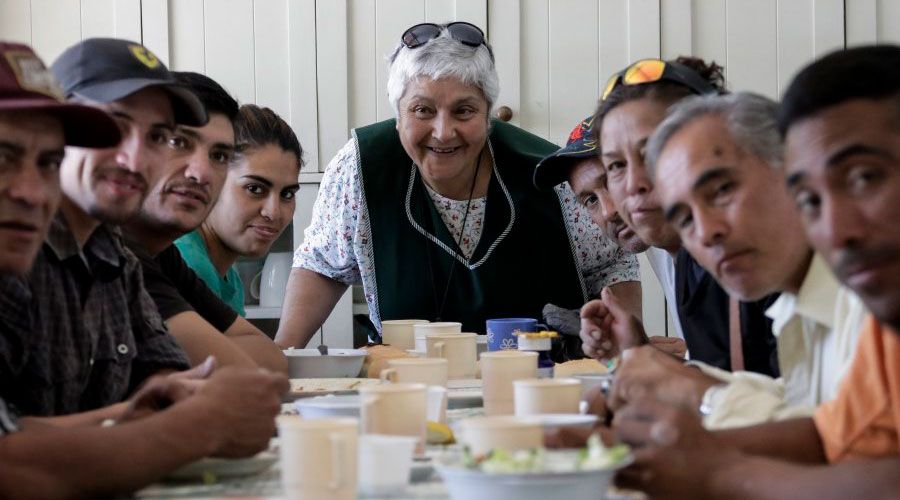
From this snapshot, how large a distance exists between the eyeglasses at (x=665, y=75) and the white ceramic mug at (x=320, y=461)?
1.31m

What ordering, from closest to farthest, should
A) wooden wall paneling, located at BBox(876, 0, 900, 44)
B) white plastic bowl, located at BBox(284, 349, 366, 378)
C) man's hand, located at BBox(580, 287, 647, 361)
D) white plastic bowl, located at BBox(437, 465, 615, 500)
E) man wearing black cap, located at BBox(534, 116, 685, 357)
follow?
1. white plastic bowl, located at BBox(437, 465, 615, 500)
2. man's hand, located at BBox(580, 287, 647, 361)
3. white plastic bowl, located at BBox(284, 349, 366, 378)
4. man wearing black cap, located at BBox(534, 116, 685, 357)
5. wooden wall paneling, located at BBox(876, 0, 900, 44)

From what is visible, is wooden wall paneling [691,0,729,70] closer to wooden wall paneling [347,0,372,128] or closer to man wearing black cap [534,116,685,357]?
wooden wall paneling [347,0,372,128]

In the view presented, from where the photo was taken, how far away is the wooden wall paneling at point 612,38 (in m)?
4.23

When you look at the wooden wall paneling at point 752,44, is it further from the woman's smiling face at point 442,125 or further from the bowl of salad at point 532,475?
the bowl of salad at point 532,475

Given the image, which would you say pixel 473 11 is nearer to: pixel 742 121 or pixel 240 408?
pixel 742 121

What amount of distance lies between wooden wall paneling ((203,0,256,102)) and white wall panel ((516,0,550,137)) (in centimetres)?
92

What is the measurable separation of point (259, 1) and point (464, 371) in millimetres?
2376

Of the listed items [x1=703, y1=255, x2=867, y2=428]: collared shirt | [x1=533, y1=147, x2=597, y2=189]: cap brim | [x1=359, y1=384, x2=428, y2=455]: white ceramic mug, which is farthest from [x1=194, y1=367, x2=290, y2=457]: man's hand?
[x1=533, y1=147, x2=597, y2=189]: cap brim

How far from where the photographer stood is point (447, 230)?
327 centimetres

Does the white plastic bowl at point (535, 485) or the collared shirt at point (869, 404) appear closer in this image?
the white plastic bowl at point (535, 485)

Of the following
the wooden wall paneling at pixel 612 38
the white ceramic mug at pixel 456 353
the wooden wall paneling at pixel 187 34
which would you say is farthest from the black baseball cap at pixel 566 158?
the wooden wall paneling at pixel 187 34

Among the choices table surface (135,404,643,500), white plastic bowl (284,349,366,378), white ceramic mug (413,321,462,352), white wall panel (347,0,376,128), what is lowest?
table surface (135,404,643,500)

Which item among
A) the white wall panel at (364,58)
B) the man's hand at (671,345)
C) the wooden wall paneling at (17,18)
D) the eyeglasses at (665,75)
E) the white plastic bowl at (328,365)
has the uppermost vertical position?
the wooden wall paneling at (17,18)

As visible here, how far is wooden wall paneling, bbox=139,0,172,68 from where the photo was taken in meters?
4.32
